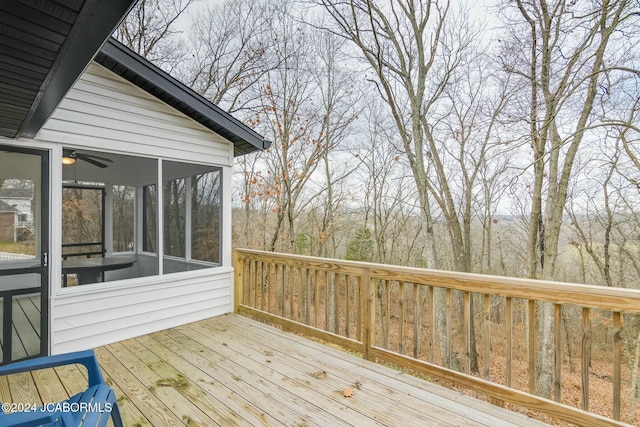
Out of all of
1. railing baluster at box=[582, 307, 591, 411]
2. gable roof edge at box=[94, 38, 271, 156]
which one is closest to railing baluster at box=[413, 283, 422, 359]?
railing baluster at box=[582, 307, 591, 411]

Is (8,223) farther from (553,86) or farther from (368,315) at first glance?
(553,86)

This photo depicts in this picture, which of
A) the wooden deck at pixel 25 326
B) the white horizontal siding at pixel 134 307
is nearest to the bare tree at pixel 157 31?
the white horizontal siding at pixel 134 307

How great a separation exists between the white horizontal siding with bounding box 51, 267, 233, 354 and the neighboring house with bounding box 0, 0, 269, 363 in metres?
0.01

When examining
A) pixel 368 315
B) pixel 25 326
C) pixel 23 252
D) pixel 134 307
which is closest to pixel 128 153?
pixel 23 252

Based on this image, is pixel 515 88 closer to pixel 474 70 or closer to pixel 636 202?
pixel 474 70

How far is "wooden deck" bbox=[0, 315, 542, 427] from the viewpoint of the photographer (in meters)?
2.26

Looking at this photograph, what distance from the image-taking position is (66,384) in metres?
2.72

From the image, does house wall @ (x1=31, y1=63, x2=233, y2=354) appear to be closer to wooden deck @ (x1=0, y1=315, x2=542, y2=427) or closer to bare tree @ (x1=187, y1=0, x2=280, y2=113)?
wooden deck @ (x1=0, y1=315, x2=542, y2=427)

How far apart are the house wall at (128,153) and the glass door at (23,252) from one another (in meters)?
0.08

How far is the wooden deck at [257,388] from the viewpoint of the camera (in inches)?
89.0

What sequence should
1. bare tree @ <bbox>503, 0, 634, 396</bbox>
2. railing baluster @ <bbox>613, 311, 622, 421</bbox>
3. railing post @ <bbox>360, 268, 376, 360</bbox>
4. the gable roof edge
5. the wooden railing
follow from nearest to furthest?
railing baluster @ <bbox>613, 311, 622, 421</bbox>, the wooden railing, railing post @ <bbox>360, 268, 376, 360</bbox>, the gable roof edge, bare tree @ <bbox>503, 0, 634, 396</bbox>

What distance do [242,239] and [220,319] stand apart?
5.95 metres

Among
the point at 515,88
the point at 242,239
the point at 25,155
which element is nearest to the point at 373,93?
the point at 515,88

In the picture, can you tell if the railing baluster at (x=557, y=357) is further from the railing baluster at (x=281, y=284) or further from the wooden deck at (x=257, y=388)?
the railing baluster at (x=281, y=284)
